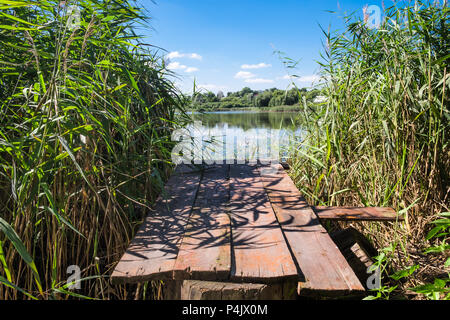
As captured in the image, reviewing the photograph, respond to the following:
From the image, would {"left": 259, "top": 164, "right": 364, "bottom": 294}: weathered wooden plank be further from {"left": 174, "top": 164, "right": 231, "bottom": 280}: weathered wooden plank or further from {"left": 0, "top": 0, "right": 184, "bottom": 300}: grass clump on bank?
{"left": 0, "top": 0, "right": 184, "bottom": 300}: grass clump on bank

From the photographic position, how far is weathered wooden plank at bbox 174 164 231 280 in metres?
1.04

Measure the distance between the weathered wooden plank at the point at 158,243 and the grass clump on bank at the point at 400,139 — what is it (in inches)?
45.9

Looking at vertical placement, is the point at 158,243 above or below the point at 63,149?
below

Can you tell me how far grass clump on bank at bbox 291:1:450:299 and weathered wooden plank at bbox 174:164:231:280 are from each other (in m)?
0.97

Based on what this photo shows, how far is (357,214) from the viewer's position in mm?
1794

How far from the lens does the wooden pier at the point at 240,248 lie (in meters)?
1.02

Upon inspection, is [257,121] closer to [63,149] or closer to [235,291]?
[63,149]

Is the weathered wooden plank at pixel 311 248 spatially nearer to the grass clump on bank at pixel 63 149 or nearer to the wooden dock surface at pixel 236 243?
the wooden dock surface at pixel 236 243

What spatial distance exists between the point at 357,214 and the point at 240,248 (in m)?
0.95

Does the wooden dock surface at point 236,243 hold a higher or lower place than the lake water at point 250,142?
lower

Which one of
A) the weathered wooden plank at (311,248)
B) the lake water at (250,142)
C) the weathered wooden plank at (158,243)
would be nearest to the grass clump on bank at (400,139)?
the weathered wooden plank at (311,248)

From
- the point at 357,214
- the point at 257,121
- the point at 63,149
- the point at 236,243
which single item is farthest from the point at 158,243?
the point at 257,121
